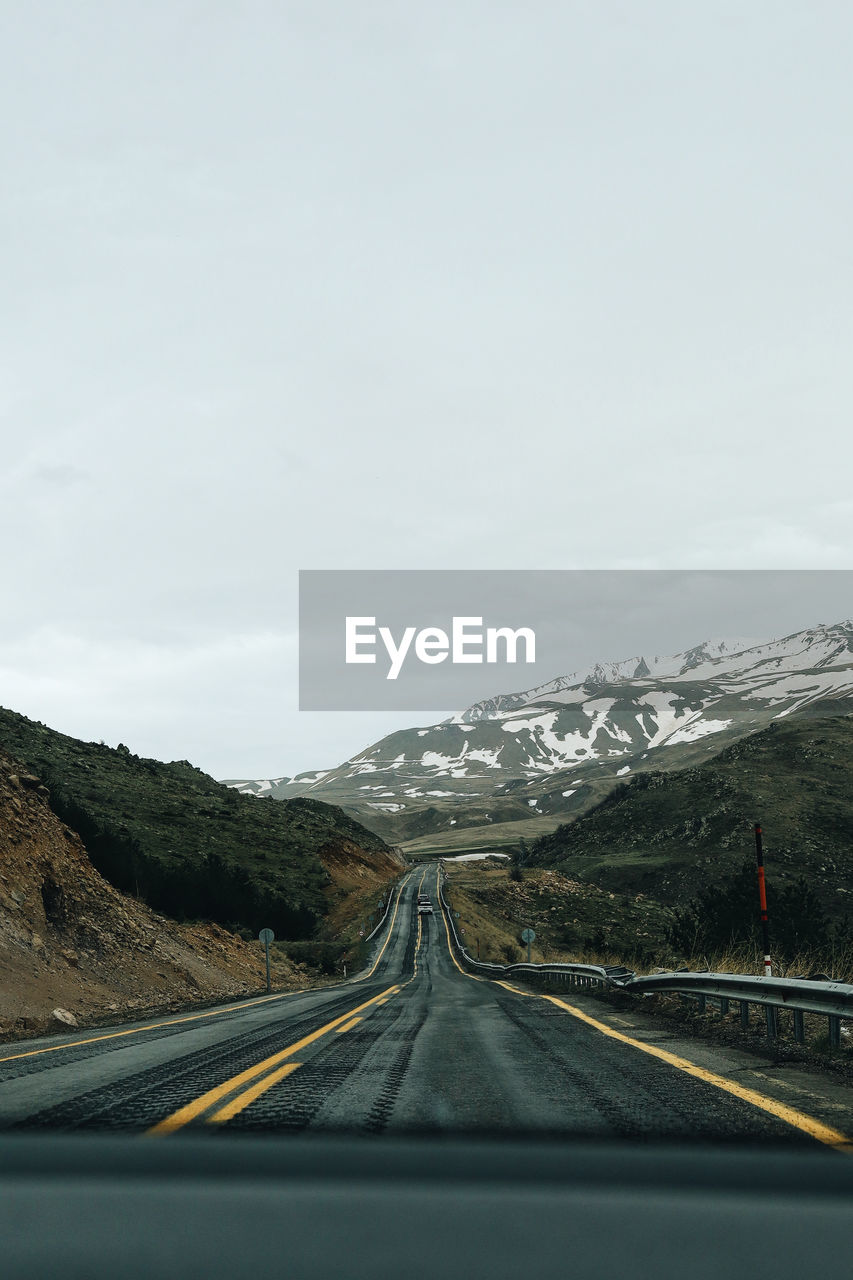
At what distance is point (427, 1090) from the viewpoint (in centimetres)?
589

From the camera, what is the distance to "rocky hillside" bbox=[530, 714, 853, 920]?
79688mm

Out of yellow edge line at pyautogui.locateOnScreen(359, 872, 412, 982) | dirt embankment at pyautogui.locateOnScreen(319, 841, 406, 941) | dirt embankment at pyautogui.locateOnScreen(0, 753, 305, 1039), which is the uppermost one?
dirt embankment at pyautogui.locateOnScreen(0, 753, 305, 1039)

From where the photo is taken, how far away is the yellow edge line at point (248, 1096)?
15.9 ft

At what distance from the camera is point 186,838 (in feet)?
194

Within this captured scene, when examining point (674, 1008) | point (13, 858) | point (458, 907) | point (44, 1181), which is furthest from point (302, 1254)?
point (458, 907)

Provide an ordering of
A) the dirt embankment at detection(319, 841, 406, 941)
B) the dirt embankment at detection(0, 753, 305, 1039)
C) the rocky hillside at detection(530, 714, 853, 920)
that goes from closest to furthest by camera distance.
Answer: the dirt embankment at detection(0, 753, 305, 1039), the dirt embankment at detection(319, 841, 406, 941), the rocky hillside at detection(530, 714, 853, 920)

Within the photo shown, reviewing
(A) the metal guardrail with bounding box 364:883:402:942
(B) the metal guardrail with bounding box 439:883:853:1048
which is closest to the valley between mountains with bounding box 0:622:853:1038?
(A) the metal guardrail with bounding box 364:883:402:942

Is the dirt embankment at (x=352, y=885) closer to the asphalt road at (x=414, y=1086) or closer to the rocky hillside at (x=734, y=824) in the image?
the rocky hillside at (x=734, y=824)

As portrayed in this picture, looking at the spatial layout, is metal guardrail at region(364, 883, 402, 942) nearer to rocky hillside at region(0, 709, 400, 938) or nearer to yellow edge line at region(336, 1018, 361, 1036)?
rocky hillside at region(0, 709, 400, 938)

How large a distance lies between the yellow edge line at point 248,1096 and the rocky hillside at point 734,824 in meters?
70.3

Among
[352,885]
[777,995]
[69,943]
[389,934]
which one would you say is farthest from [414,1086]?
[352,885]

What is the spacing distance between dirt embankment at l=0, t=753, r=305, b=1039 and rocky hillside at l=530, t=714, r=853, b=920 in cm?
5492

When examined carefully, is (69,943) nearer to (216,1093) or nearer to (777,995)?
(777,995)

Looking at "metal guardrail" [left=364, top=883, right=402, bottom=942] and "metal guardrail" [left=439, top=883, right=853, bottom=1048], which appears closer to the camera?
"metal guardrail" [left=439, top=883, right=853, bottom=1048]
